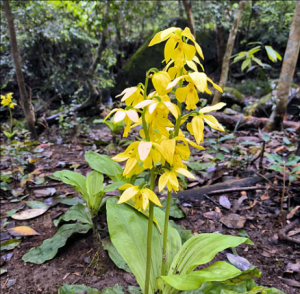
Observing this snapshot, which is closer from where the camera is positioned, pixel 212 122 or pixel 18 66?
pixel 212 122

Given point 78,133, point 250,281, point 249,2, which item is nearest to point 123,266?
point 250,281

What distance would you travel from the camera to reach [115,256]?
1651 millimetres

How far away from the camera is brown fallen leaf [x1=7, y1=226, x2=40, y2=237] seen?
6.63 ft

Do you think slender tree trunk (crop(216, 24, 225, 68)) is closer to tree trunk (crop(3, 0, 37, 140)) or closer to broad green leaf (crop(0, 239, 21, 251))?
tree trunk (crop(3, 0, 37, 140))

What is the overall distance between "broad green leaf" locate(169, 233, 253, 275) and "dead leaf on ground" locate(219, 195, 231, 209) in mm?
1091

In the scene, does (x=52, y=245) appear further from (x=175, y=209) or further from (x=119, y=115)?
(x=119, y=115)

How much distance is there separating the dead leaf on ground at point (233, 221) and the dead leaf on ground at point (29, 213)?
1769 millimetres

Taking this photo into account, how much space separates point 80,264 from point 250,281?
1167mm

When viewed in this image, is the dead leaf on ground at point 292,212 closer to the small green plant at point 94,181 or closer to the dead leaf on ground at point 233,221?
the dead leaf on ground at point 233,221

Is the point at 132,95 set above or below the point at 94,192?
above

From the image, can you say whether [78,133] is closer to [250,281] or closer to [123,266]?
[123,266]

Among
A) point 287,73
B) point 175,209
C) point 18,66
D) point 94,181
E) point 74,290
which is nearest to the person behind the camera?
point 74,290

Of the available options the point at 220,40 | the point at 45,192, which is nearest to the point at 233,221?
the point at 45,192

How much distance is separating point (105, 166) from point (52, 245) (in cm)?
74
